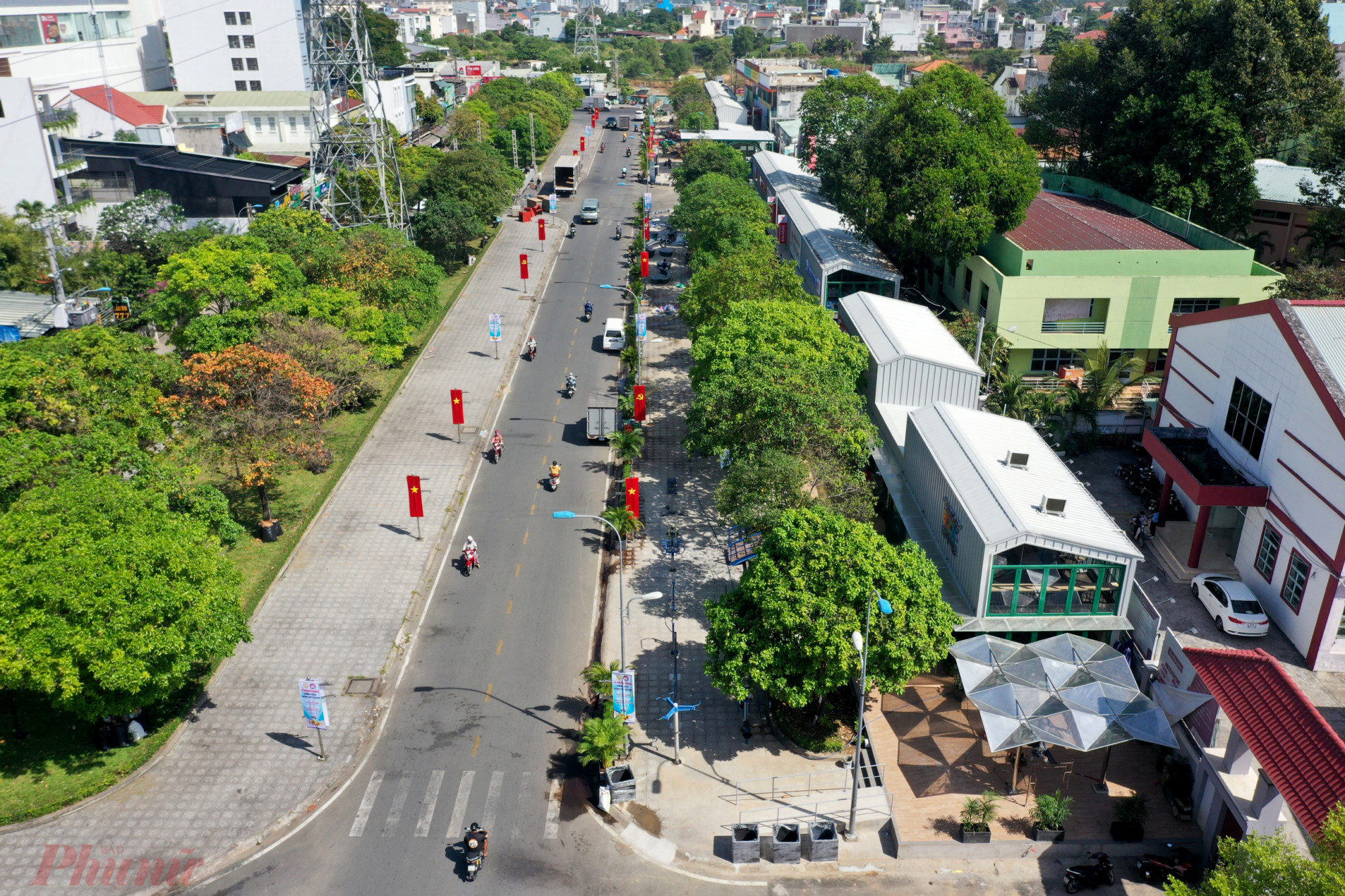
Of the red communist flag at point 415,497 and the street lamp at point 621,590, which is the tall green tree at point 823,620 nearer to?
the street lamp at point 621,590

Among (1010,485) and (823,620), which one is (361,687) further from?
(1010,485)

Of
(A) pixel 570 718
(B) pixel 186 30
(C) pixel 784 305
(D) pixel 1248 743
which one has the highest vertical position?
(B) pixel 186 30

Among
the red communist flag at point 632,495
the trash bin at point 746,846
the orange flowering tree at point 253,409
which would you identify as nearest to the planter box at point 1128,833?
the trash bin at point 746,846

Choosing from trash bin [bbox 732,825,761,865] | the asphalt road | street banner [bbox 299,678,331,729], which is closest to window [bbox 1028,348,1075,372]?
the asphalt road

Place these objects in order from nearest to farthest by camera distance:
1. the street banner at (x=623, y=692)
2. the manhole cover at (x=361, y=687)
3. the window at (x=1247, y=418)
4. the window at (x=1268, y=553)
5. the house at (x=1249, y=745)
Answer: the house at (x=1249, y=745)
the street banner at (x=623, y=692)
the manhole cover at (x=361, y=687)
the window at (x=1268, y=553)
the window at (x=1247, y=418)

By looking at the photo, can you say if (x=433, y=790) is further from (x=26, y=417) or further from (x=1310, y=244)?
(x=1310, y=244)

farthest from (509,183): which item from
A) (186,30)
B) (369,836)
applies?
(369,836)

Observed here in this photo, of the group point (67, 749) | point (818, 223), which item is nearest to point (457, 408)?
point (67, 749)

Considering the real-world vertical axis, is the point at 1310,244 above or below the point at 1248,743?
above
